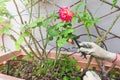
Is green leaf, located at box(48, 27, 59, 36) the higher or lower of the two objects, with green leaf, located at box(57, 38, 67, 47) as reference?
higher

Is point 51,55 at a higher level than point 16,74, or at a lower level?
→ higher

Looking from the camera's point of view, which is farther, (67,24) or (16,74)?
(16,74)

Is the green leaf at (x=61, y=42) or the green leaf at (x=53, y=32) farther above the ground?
the green leaf at (x=53, y=32)

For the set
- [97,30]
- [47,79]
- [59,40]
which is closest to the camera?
[59,40]

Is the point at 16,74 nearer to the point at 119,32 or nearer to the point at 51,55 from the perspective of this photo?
the point at 51,55

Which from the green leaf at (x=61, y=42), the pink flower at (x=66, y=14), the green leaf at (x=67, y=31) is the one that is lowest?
the green leaf at (x=61, y=42)

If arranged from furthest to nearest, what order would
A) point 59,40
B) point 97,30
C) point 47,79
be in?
point 97,30 < point 47,79 < point 59,40

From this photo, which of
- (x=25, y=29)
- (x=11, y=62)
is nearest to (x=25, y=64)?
(x=11, y=62)

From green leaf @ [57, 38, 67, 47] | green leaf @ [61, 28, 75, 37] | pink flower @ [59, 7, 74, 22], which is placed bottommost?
green leaf @ [57, 38, 67, 47]

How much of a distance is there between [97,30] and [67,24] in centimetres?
29

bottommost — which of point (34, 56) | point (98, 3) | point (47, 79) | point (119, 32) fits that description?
point (47, 79)

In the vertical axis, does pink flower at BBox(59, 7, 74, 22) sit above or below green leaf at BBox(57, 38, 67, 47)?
above

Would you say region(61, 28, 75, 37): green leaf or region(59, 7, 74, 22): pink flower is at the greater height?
region(59, 7, 74, 22): pink flower

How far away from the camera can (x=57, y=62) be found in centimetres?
101
